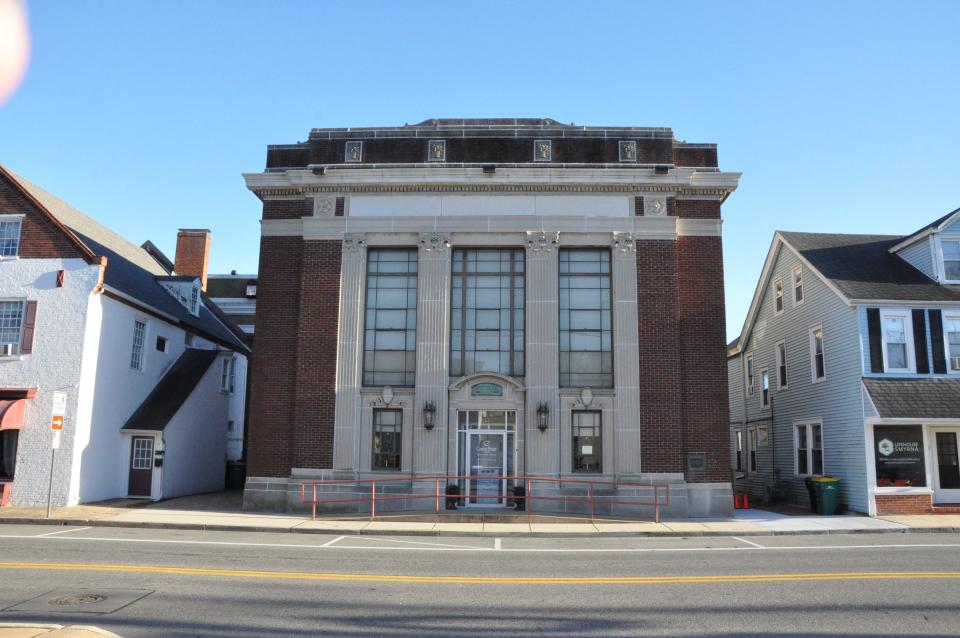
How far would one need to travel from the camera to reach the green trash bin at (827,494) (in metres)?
22.5

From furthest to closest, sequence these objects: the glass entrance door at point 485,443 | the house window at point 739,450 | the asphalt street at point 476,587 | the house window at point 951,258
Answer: the house window at point 739,450
the house window at point 951,258
the glass entrance door at point 485,443
the asphalt street at point 476,587

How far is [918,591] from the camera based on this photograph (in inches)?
412

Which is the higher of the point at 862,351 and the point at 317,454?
the point at 862,351

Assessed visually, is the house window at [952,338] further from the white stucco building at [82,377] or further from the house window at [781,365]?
the white stucco building at [82,377]

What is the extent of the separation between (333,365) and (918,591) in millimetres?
16224

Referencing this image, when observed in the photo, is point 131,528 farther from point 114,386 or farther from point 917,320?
point 917,320

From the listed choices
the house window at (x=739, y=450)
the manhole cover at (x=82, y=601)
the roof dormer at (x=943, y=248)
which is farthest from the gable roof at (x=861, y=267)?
the manhole cover at (x=82, y=601)

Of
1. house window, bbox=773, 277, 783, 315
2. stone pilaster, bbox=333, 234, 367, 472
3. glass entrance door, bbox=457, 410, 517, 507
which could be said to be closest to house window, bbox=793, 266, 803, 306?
house window, bbox=773, 277, 783, 315

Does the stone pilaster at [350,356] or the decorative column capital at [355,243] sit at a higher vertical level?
the decorative column capital at [355,243]

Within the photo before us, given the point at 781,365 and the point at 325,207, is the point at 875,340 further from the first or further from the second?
the point at 325,207

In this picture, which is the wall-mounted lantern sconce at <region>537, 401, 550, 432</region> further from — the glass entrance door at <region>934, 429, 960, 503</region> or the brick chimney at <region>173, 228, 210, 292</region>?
the brick chimney at <region>173, 228, 210, 292</region>

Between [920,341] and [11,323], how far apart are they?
2768 cm

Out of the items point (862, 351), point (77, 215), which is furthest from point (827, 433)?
point (77, 215)

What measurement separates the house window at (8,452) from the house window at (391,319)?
35.4 ft
